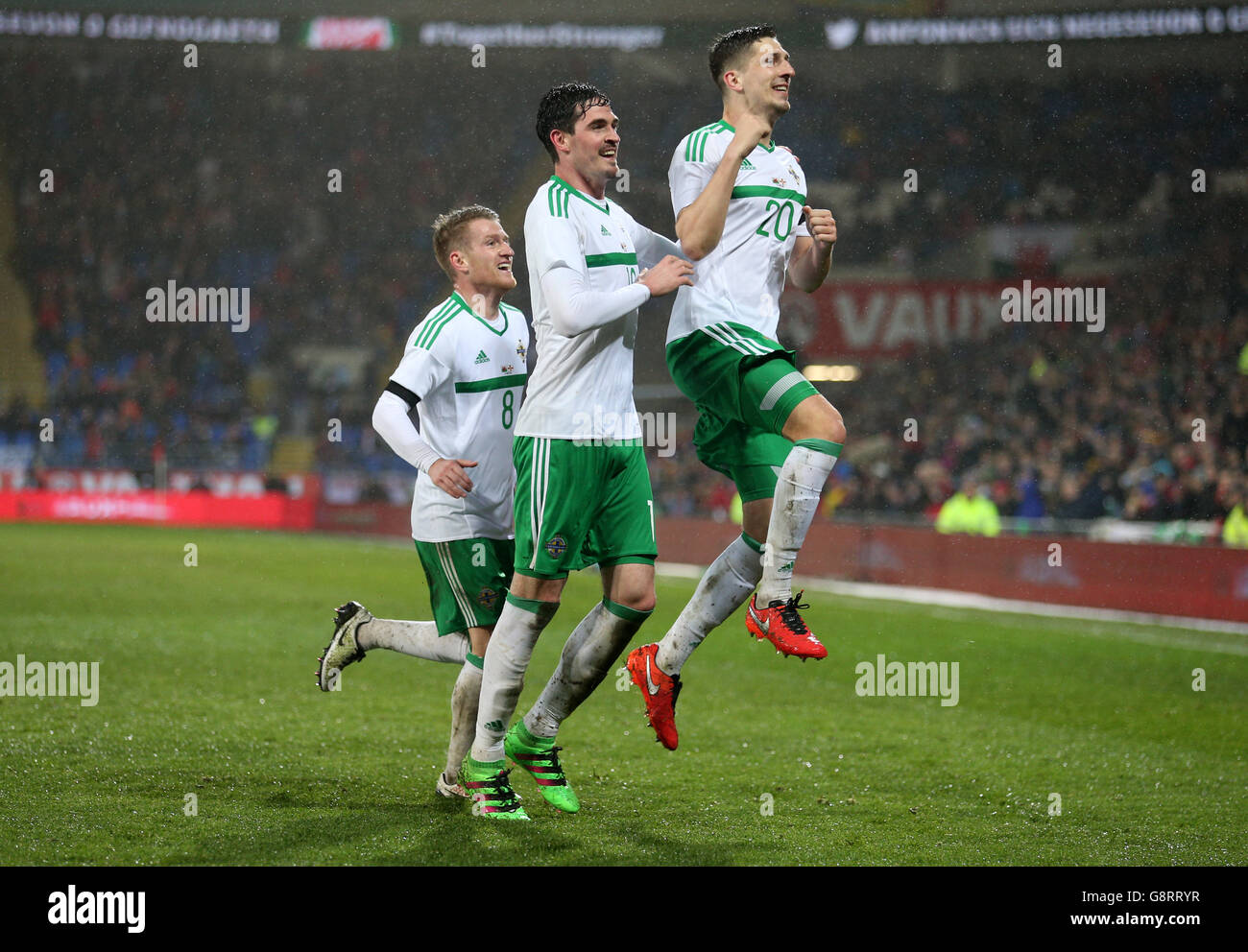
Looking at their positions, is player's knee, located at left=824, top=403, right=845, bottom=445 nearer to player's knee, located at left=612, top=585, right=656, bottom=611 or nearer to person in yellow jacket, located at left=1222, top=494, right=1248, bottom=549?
player's knee, located at left=612, top=585, right=656, bottom=611

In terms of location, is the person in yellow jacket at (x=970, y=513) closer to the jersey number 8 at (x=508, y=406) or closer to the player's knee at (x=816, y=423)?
the jersey number 8 at (x=508, y=406)

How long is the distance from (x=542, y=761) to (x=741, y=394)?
5.33 feet

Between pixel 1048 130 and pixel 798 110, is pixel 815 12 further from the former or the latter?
pixel 1048 130

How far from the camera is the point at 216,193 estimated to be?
1059 inches

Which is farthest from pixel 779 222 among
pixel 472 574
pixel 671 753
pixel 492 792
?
pixel 671 753

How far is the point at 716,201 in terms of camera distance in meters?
4.65

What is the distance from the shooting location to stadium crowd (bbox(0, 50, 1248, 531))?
20000 mm

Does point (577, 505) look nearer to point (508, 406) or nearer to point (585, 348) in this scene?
point (585, 348)

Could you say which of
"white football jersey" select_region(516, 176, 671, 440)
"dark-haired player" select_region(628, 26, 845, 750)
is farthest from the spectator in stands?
"white football jersey" select_region(516, 176, 671, 440)

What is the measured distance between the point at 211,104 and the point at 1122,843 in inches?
1020

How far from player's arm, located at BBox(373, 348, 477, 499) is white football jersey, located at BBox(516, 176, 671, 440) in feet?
1.03

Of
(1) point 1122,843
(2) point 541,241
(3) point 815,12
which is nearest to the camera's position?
(2) point 541,241

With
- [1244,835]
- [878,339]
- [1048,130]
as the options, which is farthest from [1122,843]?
[1048,130]

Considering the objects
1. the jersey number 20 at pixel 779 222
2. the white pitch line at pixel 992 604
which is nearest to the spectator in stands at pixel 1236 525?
the white pitch line at pixel 992 604
